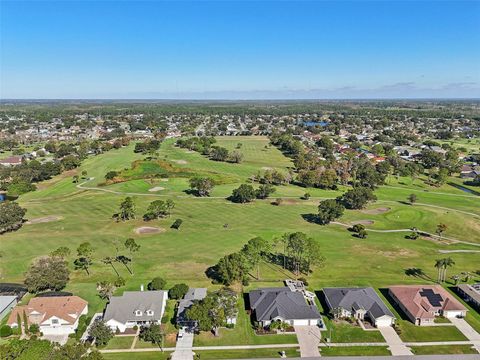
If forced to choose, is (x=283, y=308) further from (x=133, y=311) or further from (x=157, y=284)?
(x=133, y=311)

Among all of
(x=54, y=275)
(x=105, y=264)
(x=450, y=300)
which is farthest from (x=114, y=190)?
(x=450, y=300)

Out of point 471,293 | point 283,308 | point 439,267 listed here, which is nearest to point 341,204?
point 439,267

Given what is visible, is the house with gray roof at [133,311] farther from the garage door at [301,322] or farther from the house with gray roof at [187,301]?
the garage door at [301,322]

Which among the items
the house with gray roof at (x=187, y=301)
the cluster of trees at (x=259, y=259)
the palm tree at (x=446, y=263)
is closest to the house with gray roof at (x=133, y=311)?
the house with gray roof at (x=187, y=301)

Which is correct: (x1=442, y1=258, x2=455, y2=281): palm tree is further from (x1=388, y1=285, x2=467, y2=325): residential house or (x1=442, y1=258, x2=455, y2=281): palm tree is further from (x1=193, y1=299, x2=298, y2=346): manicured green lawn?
(x1=193, y1=299, x2=298, y2=346): manicured green lawn

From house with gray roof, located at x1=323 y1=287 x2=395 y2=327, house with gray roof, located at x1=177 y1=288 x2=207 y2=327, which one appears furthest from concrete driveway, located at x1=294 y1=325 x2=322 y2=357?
house with gray roof, located at x1=177 y1=288 x2=207 y2=327
